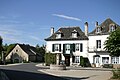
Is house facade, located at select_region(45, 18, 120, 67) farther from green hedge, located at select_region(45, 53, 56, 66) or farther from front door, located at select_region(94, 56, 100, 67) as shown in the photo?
green hedge, located at select_region(45, 53, 56, 66)

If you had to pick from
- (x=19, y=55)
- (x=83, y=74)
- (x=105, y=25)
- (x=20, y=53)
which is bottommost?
(x=83, y=74)

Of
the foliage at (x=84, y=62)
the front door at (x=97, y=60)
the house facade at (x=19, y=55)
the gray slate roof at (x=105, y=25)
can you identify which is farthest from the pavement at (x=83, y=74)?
the house facade at (x=19, y=55)

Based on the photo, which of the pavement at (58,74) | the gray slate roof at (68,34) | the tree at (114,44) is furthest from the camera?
the gray slate roof at (68,34)

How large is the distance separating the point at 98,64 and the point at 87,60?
3047mm

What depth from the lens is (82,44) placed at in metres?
55.8

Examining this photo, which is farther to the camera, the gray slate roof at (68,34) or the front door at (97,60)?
the gray slate roof at (68,34)

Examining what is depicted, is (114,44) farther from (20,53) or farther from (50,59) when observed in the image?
(20,53)

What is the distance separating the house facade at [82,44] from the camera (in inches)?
2048

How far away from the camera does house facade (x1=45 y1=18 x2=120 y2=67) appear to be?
52.0m

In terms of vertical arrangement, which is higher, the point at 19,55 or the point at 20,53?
the point at 20,53

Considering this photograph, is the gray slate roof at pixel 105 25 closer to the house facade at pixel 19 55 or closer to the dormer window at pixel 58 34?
the dormer window at pixel 58 34

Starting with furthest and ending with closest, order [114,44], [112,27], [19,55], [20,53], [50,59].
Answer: [19,55]
[20,53]
[50,59]
[112,27]
[114,44]

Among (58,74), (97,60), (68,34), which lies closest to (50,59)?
(68,34)

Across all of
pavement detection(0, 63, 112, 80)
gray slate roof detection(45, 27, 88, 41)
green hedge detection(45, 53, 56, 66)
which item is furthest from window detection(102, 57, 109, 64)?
pavement detection(0, 63, 112, 80)
